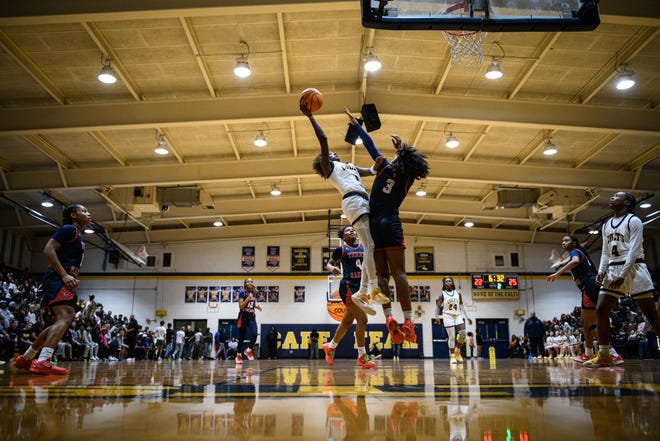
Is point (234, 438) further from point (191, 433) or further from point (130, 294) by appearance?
point (130, 294)

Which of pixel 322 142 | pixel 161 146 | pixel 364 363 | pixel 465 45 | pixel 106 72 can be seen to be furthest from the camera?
pixel 161 146

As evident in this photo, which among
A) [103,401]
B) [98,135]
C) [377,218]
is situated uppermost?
[98,135]

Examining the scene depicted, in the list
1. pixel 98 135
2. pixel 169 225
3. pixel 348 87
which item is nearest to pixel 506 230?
pixel 348 87

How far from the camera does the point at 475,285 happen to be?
26266 millimetres

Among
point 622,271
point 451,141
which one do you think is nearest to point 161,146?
point 451,141

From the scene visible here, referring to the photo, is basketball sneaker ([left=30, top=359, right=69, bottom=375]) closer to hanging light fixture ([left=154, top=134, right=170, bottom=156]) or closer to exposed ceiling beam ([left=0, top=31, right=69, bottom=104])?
exposed ceiling beam ([left=0, top=31, right=69, bottom=104])

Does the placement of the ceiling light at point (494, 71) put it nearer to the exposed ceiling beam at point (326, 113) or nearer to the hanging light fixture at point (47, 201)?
the exposed ceiling beam at point (326, 113)

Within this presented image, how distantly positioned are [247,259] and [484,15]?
21956 mm

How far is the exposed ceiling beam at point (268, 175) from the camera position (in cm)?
1672

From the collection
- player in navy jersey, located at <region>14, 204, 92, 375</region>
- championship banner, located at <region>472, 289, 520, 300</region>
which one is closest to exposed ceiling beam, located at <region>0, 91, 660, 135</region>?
player in navy jersey, located at <region>14, 204, 92, 375</region>

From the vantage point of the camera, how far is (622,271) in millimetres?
5656

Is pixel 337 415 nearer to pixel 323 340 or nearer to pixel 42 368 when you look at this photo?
pixel 42 368

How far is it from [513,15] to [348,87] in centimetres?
760

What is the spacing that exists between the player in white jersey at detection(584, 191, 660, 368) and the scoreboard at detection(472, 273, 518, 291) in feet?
68.1
